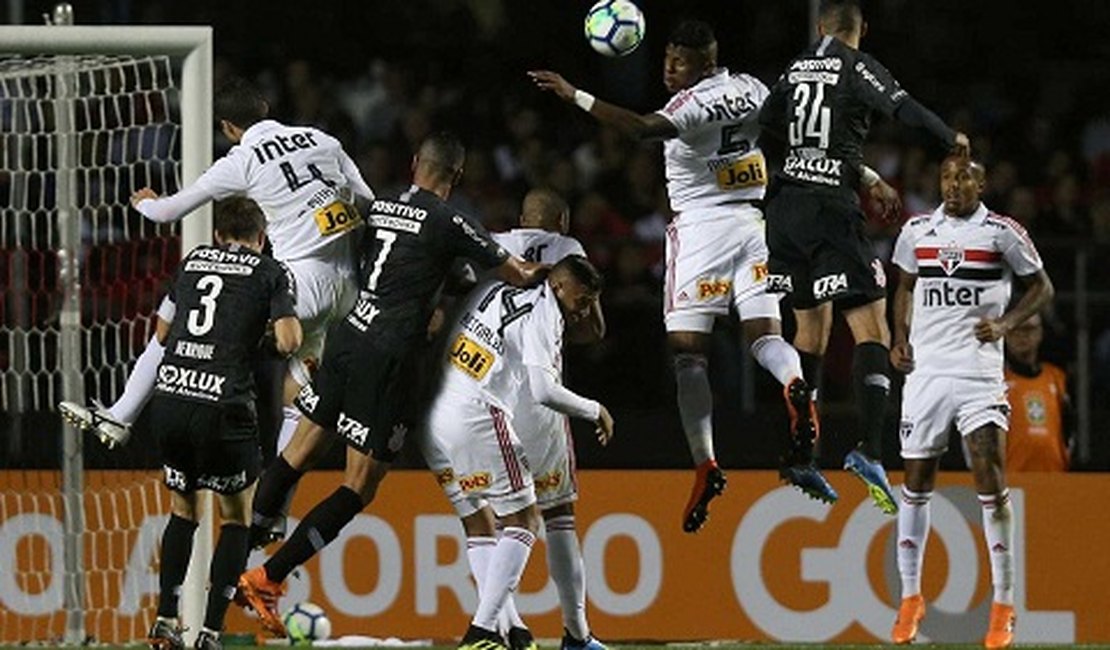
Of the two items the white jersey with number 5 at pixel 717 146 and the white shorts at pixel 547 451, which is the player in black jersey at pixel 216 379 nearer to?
the white shorts at pixel 547 451

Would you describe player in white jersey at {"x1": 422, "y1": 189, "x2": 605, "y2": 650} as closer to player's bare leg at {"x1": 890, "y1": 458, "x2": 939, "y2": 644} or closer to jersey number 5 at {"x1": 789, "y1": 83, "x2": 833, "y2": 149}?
jersey number 5 at {"x1": 789, "y1": 83, "x2": 833, "y2": 149}

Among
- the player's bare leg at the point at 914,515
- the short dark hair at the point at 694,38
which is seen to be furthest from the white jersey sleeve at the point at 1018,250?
the short dark hair at the point at 694,38

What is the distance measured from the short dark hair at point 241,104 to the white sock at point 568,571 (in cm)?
219

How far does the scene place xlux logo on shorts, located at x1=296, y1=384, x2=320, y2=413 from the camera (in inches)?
527

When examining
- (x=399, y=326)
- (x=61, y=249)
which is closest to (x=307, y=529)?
(x=399, y=326)

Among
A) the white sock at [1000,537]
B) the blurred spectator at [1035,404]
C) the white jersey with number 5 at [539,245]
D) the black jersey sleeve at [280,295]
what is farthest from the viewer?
the blurred spectator at [1035,404]

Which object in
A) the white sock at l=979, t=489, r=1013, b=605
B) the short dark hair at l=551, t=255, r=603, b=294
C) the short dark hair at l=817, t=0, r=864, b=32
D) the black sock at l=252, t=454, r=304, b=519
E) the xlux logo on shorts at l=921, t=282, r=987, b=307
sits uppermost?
the short dark hair at l=817, t=0, r=864, b=32

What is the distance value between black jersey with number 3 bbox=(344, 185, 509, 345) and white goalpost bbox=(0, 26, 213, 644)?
184 centimetres

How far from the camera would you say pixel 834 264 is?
1419cm

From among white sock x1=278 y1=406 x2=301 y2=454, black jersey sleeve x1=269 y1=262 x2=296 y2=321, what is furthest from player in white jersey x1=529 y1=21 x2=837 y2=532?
black jersey sleeve x1=269 y1=262 x2=296 y2=321

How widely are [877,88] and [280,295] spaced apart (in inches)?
113

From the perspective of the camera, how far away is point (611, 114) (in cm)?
1355

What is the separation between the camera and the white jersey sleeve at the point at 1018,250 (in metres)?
15.3

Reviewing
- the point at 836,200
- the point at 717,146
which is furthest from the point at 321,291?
the point at 836,200
